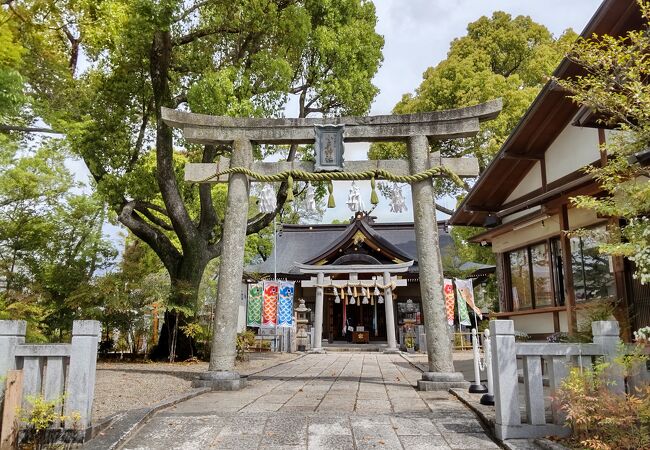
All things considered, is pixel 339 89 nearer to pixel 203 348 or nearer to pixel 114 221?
pixel 203 348

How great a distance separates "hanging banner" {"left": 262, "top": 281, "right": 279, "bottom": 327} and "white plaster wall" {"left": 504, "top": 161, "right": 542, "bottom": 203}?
28.8 feet

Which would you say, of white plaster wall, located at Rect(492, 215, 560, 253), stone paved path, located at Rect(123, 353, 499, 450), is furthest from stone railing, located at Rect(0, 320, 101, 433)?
white plaster wall, located at Rect(492, 215, 560, 253)

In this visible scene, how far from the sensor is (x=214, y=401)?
21.5ft

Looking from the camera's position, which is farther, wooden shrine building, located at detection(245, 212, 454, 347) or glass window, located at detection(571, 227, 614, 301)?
wooden shrine building, located at detection(245, 212, 454, 347)

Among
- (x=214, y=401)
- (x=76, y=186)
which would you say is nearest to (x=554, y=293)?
(x=214, y=401)

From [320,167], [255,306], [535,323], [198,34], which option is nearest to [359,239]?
[255,306]

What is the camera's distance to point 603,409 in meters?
3.88

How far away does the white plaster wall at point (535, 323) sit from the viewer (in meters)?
10.2

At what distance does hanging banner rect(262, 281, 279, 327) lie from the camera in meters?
17.1

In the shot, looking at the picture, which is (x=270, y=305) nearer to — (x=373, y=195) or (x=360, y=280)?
(x=360, y=280)

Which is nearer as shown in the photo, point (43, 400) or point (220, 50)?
point (43, 400)

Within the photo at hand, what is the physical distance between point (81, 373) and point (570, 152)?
29.6 feet

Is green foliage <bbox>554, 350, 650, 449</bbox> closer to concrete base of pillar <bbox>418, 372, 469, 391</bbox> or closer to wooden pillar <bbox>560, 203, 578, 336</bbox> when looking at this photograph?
concrete base of pillar <bbox>418, 372, 469, 391</bbox>

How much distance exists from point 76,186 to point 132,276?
20.3 feet
